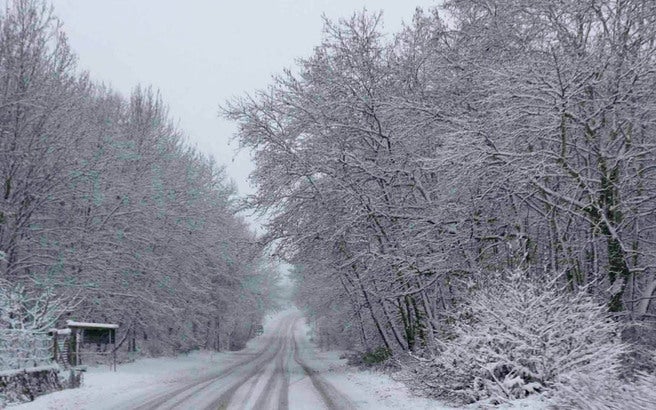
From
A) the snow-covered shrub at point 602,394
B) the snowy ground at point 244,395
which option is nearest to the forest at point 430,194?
the snow-covered shrub at point 602,394

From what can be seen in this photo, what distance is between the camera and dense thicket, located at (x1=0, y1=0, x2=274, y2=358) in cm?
2170

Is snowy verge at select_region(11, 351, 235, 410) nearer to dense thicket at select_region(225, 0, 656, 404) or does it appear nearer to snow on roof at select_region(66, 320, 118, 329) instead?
snow on roof at select_region(66, 320, 118, 329)

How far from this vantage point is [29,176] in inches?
872

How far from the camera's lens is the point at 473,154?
43.4 ft

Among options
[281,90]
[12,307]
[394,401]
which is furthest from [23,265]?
[394,401]

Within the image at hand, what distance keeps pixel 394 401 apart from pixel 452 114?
23.7 feet

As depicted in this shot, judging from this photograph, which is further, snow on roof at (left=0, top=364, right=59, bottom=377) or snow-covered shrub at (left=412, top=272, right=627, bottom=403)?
snow on roof at (left=0, top=364, right=59, bottom=377)

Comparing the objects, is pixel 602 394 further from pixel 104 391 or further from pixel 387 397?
pixel 104 391

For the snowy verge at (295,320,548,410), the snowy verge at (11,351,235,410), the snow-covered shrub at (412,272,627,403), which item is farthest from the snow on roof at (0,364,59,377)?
the snow-covered shrub at (412,272,627,403)

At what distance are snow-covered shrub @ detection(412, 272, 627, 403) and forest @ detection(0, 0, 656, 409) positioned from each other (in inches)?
2.2

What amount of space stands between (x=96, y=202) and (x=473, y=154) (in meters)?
17.2

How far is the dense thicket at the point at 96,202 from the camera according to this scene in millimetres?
21703

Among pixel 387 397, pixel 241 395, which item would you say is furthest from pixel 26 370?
pixel 387 397

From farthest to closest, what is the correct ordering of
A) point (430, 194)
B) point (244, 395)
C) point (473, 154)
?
point (430, 194) → point (244, 395) → point (473, 154)
